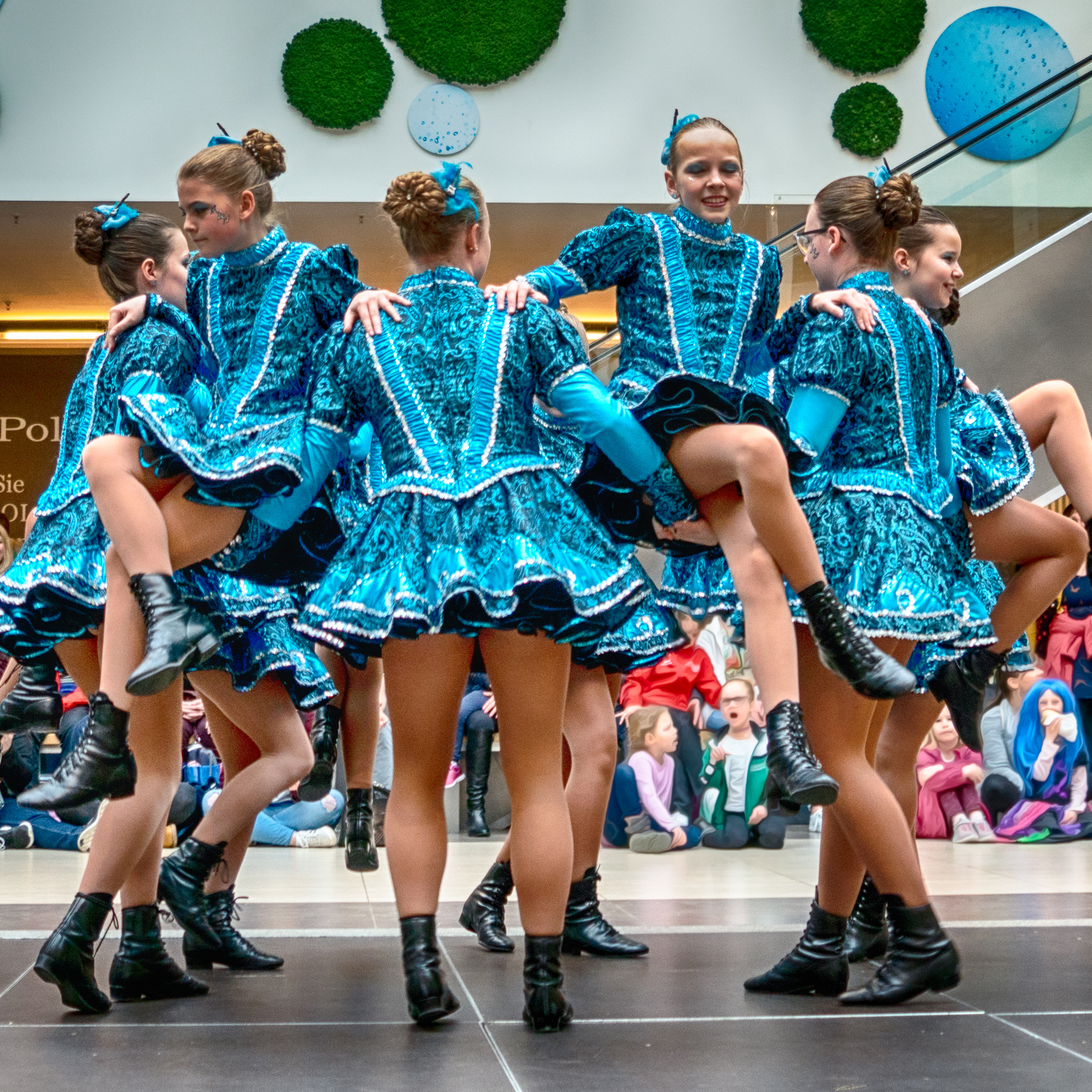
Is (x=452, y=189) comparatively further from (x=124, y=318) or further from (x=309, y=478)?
(x=124, y=318)

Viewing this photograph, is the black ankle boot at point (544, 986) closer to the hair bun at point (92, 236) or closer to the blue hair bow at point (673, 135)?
the blue hair bow at point (673, 135)

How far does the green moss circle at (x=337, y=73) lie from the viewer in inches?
410

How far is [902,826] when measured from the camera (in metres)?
2.87

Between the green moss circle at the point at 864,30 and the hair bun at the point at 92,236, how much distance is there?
8713mm

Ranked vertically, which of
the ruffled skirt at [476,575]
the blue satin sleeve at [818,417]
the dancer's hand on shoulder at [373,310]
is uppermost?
the dancer's hand on shoulder at [373,310]

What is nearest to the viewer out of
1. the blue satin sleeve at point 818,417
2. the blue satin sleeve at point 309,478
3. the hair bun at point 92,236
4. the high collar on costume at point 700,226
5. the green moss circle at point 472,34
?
the blue satin sleeve at point 309,478

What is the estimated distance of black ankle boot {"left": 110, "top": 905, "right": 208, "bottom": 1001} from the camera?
3002 mm

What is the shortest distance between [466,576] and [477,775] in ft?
17.2

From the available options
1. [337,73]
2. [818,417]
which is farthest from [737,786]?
[337,73]

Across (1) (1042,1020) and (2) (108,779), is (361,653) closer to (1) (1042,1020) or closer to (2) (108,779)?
(2) (108,779)

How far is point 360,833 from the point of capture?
4.24 meters

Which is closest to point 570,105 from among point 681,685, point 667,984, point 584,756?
point 681,685

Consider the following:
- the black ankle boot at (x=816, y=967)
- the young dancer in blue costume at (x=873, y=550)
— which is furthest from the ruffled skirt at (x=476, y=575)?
the black ankle boot at (x=816, y=967)

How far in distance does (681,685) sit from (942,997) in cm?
459
